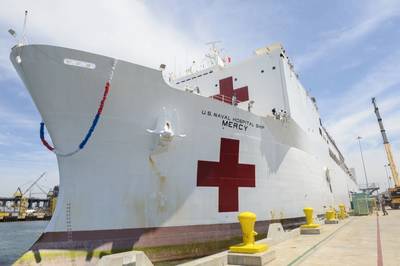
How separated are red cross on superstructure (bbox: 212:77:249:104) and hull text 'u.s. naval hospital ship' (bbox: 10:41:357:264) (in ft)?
6.57

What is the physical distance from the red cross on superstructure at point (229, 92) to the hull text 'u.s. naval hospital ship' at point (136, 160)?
2.00m

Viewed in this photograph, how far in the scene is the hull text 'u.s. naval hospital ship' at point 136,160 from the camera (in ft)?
14.8

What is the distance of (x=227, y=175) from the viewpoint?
618 cm

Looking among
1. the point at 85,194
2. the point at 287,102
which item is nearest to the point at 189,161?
the point at 85,194

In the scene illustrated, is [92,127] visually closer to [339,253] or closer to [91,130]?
[91,130]

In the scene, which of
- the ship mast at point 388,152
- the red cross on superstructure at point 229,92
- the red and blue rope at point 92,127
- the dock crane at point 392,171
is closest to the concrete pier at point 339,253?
the red and blue rope at point 92,127

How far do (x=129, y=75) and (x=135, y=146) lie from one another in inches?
50.7

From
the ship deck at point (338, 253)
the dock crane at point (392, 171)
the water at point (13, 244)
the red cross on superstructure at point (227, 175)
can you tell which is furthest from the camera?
the dock crane at point (392, 171)

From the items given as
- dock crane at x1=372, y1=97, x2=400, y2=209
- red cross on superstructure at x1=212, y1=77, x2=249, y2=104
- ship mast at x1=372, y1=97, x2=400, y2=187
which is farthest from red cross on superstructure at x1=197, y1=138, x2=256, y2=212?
ship mast at x1=372, y1=97, x2=400, y2=187

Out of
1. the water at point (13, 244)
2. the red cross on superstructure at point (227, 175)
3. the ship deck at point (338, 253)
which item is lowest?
the water at point (13, 244)

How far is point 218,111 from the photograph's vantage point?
624cm

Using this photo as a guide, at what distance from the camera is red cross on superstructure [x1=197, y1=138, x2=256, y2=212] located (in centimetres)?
582

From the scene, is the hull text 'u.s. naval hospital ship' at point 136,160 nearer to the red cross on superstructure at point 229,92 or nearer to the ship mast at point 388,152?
the red cross on superstructure at point 229,92

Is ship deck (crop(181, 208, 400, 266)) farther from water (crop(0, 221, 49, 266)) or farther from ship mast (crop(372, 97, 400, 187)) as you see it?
ship mast (crop(372, 97, 400, 187))
